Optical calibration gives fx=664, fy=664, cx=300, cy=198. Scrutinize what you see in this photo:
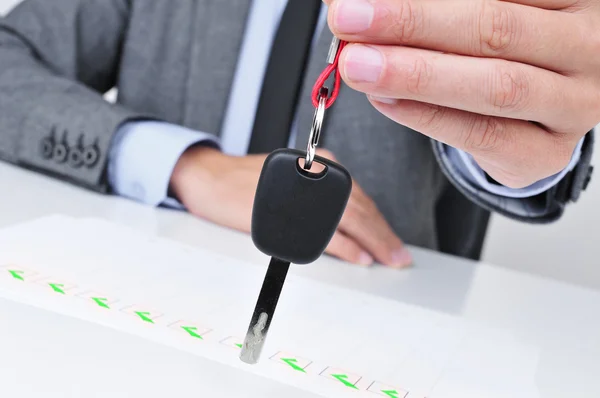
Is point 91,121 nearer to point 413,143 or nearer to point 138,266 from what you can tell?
point 138,266

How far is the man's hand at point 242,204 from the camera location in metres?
0.72

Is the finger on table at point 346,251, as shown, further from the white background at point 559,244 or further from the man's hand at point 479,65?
the white background at point 559,244

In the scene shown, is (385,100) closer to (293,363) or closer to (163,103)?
(293,363)

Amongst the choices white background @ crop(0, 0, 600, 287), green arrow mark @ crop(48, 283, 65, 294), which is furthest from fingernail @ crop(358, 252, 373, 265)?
white background @ crop(0, 0, 600, 287)

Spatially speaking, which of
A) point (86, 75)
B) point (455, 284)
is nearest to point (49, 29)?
point (86, 75)

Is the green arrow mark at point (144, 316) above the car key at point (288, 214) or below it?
below

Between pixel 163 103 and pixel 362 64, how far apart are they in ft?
2.42

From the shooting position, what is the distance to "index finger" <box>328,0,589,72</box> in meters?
0.40

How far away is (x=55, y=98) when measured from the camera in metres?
0.84

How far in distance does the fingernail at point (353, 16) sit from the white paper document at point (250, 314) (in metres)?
0.21

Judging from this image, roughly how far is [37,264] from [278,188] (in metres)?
0.22

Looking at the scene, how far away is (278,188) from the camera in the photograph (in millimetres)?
384

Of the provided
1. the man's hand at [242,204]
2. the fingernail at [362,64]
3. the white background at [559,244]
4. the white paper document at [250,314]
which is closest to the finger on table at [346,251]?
the man's hand at [242,204]

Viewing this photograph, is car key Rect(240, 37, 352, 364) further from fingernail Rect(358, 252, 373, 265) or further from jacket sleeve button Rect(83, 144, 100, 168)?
jacket sleeve button Rect(83, 144, 100, 168)
